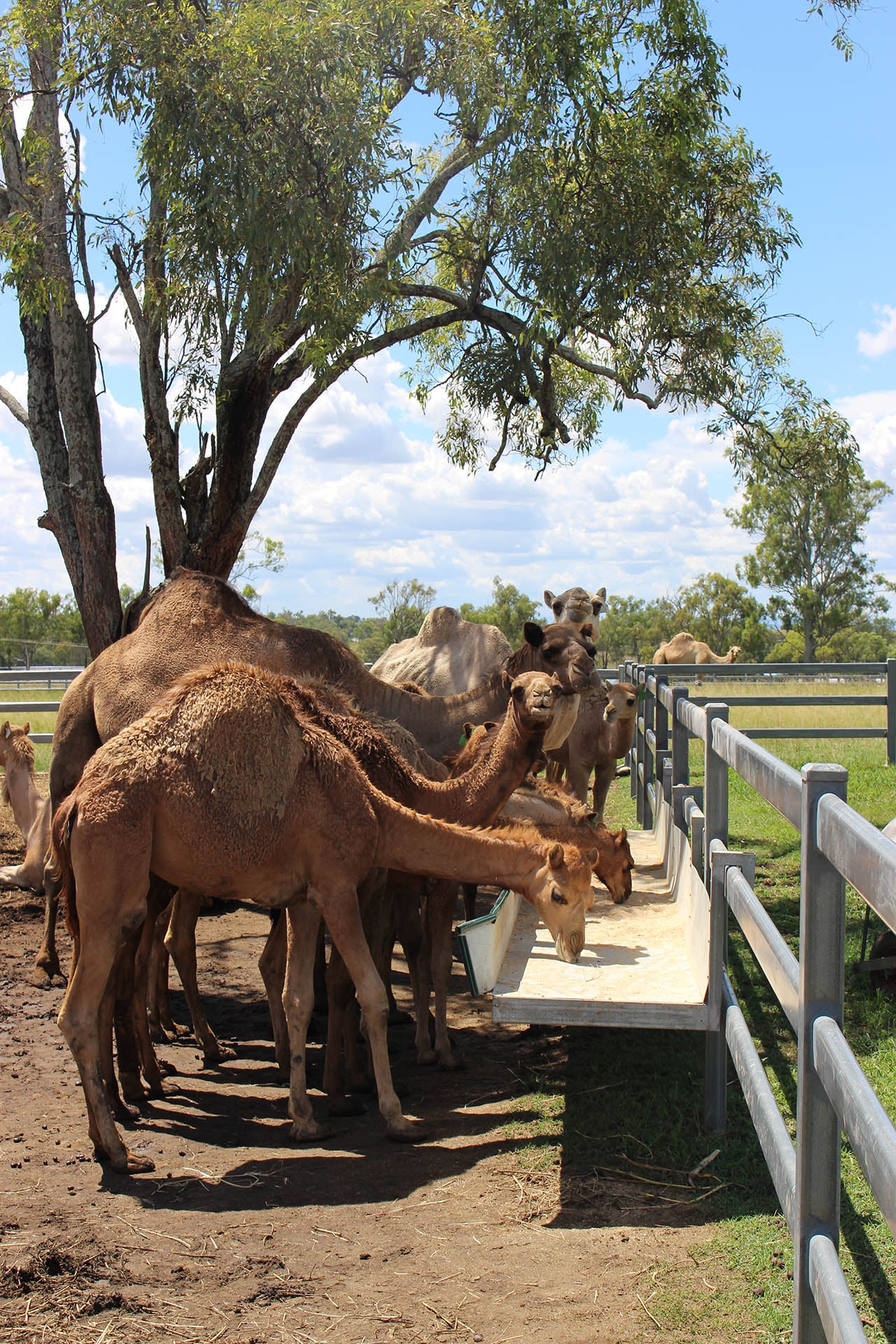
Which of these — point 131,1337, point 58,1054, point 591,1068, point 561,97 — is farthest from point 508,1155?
point 561,97

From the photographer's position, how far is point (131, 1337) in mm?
3730

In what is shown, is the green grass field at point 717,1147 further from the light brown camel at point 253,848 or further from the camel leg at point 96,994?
the camel leg at point 96,994

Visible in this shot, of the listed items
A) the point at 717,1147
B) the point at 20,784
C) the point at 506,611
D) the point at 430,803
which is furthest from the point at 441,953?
the point at 506,611

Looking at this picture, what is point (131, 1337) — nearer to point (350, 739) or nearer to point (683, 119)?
point (350, 739)

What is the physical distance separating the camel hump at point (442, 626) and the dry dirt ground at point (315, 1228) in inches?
303

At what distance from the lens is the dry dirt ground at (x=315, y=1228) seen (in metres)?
3.81

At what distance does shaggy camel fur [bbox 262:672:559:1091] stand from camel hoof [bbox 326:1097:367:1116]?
0.13 metres

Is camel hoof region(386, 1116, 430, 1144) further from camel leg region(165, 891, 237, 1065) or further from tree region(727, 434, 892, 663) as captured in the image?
tree region(727, 434, 892, 663)

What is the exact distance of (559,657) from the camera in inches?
378

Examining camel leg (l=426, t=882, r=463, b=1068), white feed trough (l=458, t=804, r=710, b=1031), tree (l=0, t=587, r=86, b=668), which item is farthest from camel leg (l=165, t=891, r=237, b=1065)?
tree (l=0, t=587, r=86, b=668)

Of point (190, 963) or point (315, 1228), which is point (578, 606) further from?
point (315, 1228)

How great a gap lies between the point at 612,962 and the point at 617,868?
1.22m

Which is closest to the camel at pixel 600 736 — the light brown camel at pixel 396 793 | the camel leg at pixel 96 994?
the light brown camel at pixel 396 793

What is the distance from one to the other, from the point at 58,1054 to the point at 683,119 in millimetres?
8829
